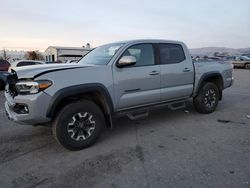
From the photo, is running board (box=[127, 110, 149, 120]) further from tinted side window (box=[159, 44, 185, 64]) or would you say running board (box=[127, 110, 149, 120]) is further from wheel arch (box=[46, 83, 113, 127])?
tinted side window (box=[159, 44, 185, 64])

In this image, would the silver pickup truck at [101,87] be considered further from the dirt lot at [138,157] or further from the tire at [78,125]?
the dirt lot at [138,157]

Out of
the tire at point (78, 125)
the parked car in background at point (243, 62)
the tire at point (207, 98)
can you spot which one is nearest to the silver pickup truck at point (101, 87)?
the tire at point (78, 125)

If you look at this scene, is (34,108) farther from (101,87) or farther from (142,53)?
Answer: (142,53)

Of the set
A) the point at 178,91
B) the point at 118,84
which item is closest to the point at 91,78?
the point at 118,84

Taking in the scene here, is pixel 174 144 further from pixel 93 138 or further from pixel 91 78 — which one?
pixel 91 78

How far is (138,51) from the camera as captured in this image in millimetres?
4742

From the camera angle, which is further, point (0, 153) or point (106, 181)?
point (0, 153)

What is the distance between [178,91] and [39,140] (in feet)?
10.5

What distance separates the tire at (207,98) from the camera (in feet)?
19.7

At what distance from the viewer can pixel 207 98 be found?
20.2ft

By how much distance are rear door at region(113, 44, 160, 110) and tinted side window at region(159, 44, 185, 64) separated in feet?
0.96

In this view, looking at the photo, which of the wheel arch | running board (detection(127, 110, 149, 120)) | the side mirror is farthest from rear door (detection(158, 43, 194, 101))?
the wheel arch

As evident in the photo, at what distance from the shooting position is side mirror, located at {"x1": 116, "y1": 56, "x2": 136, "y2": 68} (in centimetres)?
418

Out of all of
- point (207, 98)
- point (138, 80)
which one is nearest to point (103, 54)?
point (138, 80)
